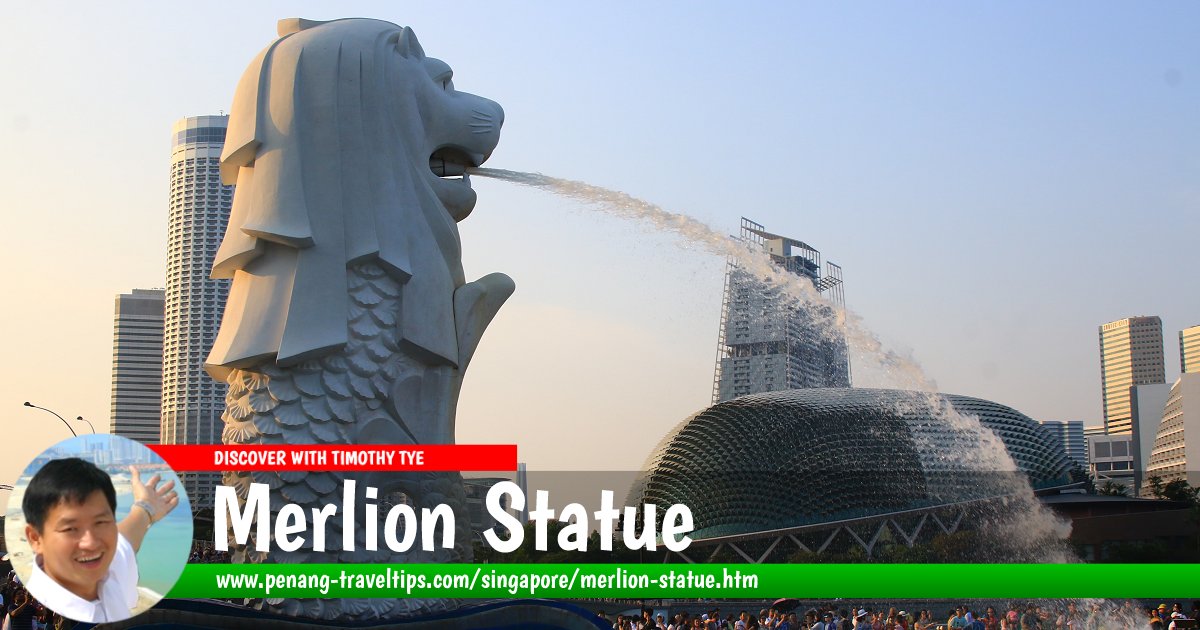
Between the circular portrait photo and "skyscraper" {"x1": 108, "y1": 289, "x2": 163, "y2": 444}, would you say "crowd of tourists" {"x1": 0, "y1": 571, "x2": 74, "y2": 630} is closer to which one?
the circular portrait photo

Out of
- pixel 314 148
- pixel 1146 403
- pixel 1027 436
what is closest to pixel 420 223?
pixel 314 148

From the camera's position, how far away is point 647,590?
1311 centimetres

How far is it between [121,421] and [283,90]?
7689cm

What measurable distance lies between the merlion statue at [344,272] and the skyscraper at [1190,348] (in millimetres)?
164696

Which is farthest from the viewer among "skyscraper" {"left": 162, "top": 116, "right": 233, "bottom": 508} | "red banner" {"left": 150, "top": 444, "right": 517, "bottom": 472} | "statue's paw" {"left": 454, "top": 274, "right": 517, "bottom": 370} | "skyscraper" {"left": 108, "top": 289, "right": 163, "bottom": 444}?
"skyscraper" {"left": 108, "top": 289, "right": 163, "bottom": 444}

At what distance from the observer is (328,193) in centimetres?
1435

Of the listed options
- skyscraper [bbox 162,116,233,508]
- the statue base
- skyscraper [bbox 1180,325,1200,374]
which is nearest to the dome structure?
skyscraper [bbox 162,116,233,508]

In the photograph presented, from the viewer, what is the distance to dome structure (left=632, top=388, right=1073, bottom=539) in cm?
5669

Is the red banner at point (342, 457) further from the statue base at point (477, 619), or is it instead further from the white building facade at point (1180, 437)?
the white building facade at point (1180, 437)

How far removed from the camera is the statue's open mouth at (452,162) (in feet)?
51.4

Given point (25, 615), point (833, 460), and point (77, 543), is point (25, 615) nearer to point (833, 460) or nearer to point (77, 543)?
point (77, 543)

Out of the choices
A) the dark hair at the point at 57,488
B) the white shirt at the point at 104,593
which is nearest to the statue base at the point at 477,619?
the white shirt at the point at 104,593

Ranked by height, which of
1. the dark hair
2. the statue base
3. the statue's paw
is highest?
the statue's paw

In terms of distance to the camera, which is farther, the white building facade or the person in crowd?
the white building facade
